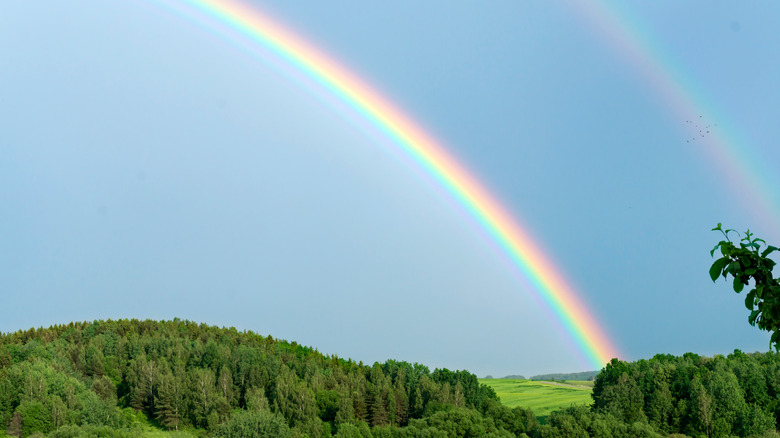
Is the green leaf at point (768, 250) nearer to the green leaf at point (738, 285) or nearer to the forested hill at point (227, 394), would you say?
the green leaf at point (738, 285)

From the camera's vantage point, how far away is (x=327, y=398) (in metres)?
154

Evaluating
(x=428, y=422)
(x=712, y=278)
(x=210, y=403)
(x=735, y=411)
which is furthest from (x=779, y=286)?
(x=210, y=403)

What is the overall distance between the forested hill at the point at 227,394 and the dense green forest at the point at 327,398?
30cm

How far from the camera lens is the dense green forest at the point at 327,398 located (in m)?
129

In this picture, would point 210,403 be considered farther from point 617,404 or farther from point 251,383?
point 617,404

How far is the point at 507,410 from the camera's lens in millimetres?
139125

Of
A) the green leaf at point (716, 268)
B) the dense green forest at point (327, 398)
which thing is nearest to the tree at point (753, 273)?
the green leaf at point (716, 268)

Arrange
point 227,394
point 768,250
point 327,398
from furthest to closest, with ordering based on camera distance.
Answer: point 227,394 → point 327,398 → point 768,250

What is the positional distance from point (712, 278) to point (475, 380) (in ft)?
528

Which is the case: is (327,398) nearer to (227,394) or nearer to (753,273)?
(227,394)

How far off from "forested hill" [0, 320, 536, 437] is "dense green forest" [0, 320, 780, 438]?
30 cm

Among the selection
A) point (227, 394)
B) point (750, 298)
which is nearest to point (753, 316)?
point (750, 298)

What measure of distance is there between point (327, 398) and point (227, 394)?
25563 mm

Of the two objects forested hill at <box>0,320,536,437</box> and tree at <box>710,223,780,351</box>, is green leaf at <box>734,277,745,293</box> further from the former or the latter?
forested hill at <box>0,320,536,437</box>
